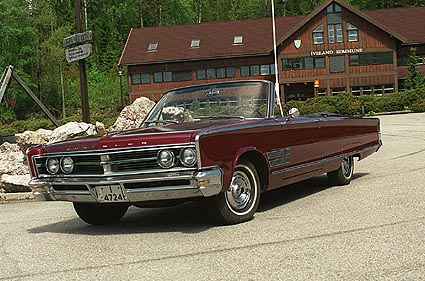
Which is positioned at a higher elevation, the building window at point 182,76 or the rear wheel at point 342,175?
the building window at point 182,76

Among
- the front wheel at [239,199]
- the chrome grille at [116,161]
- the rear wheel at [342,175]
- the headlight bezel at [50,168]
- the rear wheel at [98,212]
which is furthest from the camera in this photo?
the rear wheel at [342,175]

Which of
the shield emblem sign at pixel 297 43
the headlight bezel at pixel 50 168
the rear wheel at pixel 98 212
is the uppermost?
the shield emblem sign at pixel 297 43

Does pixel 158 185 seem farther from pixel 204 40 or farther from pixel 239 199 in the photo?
pixel 204 40

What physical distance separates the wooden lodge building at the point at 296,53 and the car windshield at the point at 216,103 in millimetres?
43609

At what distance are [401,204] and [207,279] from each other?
3.25 meters

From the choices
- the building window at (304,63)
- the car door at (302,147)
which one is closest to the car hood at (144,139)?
the car door at (302,147)

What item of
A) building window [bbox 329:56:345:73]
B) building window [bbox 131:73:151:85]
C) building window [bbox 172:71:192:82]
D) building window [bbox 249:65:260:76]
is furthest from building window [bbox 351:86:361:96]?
building window [bbox 131:73:151:85]

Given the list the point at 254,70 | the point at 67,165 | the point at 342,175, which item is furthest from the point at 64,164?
the point at 254,70

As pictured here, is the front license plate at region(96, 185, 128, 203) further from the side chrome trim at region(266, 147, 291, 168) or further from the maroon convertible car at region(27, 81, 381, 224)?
the side chrome trim at region(266, 147, 291, 168)

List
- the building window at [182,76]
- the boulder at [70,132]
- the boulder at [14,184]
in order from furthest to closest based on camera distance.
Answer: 1. the building window at [182,76]
2. the boulder at [70,132]
3. the boulder at [14,184]

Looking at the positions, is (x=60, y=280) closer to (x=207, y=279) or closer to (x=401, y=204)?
(x=207, y=279)

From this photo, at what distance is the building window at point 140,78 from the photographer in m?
53.7

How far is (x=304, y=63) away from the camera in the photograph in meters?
51.4

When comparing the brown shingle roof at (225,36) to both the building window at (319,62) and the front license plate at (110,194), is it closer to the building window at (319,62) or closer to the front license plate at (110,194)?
the building window at (319,62)
